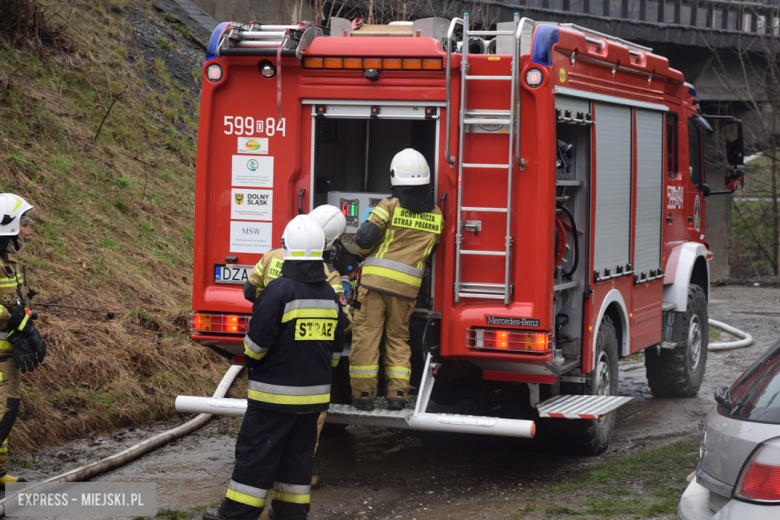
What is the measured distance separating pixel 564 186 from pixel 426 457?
228 cm

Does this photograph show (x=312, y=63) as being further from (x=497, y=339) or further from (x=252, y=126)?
(x=497, y=339)

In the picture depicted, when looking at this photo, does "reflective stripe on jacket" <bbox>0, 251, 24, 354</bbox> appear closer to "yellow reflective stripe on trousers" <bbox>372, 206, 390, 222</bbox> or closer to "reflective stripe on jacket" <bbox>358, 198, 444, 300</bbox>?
"reflective stripe on jacket" <bbox>358, 198, 444, 300</bbox>

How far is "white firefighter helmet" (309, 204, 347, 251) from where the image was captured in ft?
18.1

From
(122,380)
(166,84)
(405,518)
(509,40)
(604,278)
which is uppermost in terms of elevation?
(166,84)

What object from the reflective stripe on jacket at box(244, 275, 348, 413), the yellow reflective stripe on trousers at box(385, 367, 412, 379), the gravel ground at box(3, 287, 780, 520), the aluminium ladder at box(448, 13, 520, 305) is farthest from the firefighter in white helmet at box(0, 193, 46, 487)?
the aluminium ladder at box(448, 13, 520, 305)

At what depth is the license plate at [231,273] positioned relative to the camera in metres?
5.99

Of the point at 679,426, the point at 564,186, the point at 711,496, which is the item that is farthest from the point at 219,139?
the point at 679,426

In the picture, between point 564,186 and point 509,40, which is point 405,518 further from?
point 509,40

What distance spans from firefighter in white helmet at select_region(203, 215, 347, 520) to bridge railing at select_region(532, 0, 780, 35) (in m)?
14.9

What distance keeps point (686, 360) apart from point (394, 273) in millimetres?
4340

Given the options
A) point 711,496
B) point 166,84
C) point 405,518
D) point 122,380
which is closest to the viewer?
point 711,496

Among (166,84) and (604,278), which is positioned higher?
(166,84)

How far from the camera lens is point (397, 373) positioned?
570 centimetres

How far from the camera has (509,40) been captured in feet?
18.6
